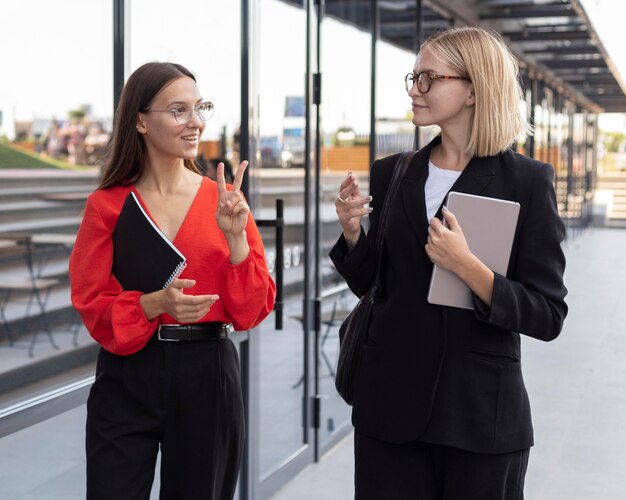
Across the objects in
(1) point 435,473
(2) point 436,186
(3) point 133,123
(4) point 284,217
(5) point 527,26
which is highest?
(5) point 527,26

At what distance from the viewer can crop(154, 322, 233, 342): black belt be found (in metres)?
2.20

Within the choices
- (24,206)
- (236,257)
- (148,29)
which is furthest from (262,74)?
(236,257)

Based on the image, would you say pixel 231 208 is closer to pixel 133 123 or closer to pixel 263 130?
pixel 133 123

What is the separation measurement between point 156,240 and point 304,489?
2.48 meters

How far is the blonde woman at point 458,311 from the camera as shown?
2.04 metres

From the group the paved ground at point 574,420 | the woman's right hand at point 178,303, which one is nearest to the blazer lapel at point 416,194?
the woman's right hand at point 178,303

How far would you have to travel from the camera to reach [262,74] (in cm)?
412

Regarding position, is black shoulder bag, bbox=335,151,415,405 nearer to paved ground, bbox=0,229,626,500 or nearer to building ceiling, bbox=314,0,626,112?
paved ground, bbox=0,229,626,500

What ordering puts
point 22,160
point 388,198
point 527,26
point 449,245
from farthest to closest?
1. point 527,26
2. point 22,160
3. point 388,198
4. point 449,245

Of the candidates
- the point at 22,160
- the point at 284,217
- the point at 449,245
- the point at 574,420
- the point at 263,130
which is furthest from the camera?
the point at 574,420

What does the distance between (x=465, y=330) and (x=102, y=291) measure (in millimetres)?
794

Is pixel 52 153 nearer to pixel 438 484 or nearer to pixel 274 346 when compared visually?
pixel 274 346

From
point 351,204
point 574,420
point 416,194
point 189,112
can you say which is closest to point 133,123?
point 189,112

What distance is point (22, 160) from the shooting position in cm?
Answer: 296
